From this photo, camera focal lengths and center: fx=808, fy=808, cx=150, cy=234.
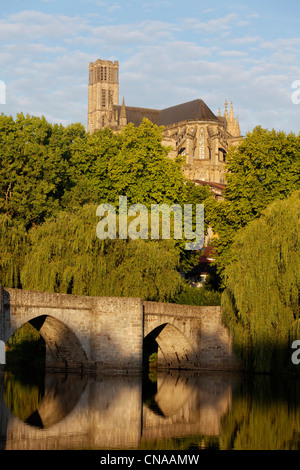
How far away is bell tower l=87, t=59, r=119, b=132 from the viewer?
152m

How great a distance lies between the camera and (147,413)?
24.3 metres

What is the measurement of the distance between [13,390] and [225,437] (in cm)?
971

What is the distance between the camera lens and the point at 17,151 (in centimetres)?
4216

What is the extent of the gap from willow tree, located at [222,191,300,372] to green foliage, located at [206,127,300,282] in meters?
6.36

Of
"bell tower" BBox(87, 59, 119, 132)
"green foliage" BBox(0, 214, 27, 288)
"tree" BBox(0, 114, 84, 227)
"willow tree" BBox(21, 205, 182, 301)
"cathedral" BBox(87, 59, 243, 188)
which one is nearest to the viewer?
"willow tree" BBox(21, 205, 182, 301)

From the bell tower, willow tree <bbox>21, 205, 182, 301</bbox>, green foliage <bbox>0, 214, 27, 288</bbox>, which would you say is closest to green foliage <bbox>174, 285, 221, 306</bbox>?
willow tree <bbox>21, 205, 182, 301</bbox>

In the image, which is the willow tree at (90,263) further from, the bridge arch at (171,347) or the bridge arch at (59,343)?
the bridge arch at (59,343)

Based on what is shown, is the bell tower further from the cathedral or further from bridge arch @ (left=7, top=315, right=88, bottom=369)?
bridge arch @ (left=7, top=315, right=88, bottom=369)

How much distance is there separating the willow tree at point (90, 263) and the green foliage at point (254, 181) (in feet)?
14.4

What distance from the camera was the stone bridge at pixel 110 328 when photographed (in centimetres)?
2995

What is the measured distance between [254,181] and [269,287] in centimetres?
987
